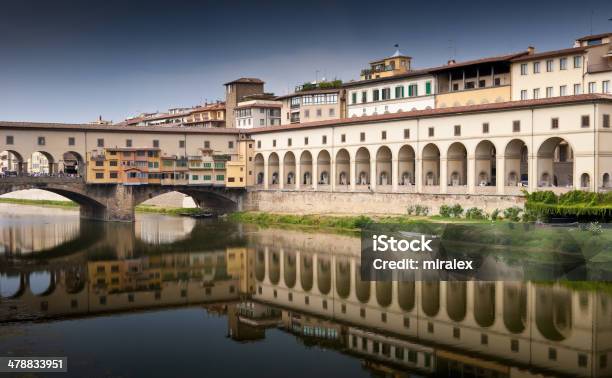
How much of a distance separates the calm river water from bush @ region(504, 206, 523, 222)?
1097cm

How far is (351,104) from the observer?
74500 millimetres

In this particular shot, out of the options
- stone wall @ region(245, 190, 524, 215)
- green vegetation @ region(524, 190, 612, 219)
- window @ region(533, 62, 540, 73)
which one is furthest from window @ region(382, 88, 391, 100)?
green vegetation @ region(524, 190, 612, 219)

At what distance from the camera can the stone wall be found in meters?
50.8

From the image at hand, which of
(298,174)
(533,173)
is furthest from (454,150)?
(298,174)

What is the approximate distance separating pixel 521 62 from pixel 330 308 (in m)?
34.3

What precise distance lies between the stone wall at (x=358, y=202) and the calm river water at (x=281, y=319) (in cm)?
1119

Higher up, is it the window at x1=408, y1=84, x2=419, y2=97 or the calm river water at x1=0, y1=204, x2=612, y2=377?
the window at x1=408, y1=84, x2=419, y2=97

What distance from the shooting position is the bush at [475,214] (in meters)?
50.2

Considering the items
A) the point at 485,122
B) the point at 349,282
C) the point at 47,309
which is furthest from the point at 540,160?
the point at 47,309

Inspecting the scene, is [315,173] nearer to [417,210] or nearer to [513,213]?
[417,210]

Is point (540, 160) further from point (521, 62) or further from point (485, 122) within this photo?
point (521, 62)

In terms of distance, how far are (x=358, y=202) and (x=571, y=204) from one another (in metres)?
21.9

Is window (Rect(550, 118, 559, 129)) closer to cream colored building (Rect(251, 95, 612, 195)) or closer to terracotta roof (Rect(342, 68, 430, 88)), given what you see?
cream colored building (Rect(251, 95, 612, 195))

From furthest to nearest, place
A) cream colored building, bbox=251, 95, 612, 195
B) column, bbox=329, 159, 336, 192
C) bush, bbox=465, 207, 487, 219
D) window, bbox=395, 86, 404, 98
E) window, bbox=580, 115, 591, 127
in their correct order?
window, bbox=395, 86, 404, 98 → column, bbox=329, 159, 336, 192 → bush, bbox=465, 207, 487, 219 → cream colored building, bbox=251, 95, 612, 195 → window, bbox=580, 115, 591, 127
